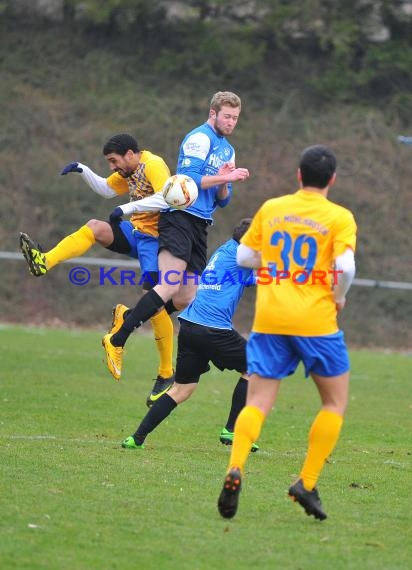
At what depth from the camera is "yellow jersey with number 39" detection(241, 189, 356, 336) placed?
5176 mm

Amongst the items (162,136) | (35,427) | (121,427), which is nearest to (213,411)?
(121,427)

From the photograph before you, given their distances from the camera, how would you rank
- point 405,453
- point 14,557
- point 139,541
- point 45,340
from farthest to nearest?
point 45,340
point 405,453
point 139,541
point 14,557

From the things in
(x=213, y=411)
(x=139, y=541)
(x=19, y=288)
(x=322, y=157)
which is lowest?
(x=19, y=288)

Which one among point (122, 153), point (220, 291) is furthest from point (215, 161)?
point (220, 291)

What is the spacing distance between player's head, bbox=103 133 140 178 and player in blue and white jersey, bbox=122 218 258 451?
141 cm

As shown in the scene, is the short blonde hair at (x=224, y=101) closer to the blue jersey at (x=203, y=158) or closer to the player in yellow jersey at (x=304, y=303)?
the blue jersey at (x=203, y=158)

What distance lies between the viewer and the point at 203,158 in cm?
823

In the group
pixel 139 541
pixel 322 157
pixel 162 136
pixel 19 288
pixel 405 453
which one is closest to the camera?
pixel 139 541

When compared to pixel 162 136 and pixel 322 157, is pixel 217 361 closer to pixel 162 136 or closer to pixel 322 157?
pixel 322 157

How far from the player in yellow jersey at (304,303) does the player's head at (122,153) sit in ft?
10.7

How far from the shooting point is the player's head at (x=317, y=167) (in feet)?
17.3

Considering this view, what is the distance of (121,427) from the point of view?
29.3 ft

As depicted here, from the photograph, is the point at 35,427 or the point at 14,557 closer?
the point at 14,557

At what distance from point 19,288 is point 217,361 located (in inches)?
585
